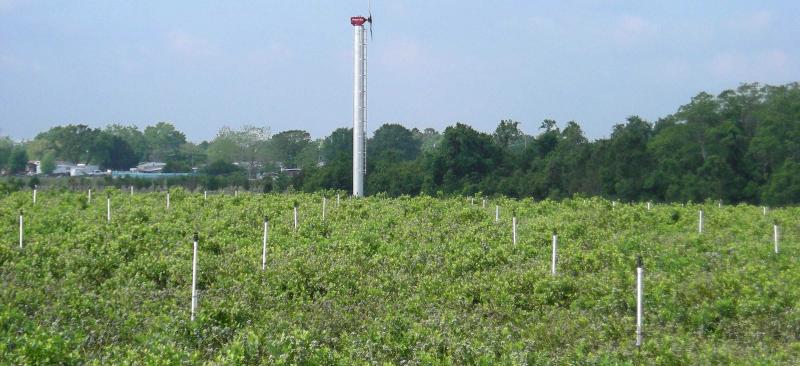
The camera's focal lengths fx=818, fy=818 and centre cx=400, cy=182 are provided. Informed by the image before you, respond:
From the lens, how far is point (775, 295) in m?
10.5

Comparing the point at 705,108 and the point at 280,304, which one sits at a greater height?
the point at 705,108

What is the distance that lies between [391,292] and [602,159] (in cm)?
3538

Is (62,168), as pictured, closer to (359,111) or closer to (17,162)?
(17,162)

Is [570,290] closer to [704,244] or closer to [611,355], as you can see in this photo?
[611,355]

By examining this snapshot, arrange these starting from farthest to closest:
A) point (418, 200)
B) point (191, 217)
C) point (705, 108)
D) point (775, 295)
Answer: point (705, 108), point (418, 200), point (191, 217), point (775, 295)

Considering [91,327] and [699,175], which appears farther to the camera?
[699,175]

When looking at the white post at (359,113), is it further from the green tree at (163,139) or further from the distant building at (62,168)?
the green tree at (163,139)

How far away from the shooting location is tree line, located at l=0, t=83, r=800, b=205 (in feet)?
136

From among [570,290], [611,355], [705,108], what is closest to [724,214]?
[570,290]

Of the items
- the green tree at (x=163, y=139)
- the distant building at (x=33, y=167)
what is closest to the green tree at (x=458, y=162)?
the distant building at (x=33, y=167)

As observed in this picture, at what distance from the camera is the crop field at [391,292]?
8.10m

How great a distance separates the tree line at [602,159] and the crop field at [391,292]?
559 inches

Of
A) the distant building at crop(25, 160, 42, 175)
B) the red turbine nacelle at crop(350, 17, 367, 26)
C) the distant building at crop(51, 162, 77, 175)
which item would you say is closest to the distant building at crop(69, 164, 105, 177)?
the distant building at crop(51, 162, 77, 175)

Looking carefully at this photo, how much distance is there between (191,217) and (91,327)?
1277 cm
